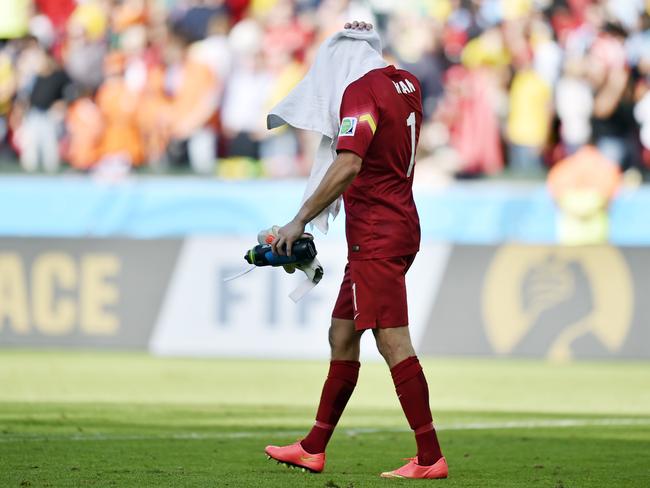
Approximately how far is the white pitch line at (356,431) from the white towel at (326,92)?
2.44 meters

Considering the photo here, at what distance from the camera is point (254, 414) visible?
418 inches

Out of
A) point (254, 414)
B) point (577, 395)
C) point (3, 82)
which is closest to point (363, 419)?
point (254, 414)

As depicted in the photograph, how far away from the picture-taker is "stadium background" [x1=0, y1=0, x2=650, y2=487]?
40.6ft

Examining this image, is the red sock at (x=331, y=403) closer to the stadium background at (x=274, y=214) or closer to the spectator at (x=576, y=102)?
the stadium background at (x=274, y=214)

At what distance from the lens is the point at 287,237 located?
6742 millimetres

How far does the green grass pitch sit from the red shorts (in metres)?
0.79

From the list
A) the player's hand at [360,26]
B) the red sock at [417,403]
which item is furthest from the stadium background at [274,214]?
the player's hand at [360,26]

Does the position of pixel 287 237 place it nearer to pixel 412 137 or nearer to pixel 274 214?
pixel 412 137

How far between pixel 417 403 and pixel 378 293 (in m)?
0.58

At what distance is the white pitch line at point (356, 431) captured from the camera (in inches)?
345

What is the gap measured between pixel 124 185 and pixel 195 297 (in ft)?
12.9

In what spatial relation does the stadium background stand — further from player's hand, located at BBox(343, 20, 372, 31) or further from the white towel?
player's hand, located at BBox(343, 20, 372, 31)

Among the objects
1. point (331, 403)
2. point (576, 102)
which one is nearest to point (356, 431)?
point (331, 403)

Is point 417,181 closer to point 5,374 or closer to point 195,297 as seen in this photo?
point 195,297
